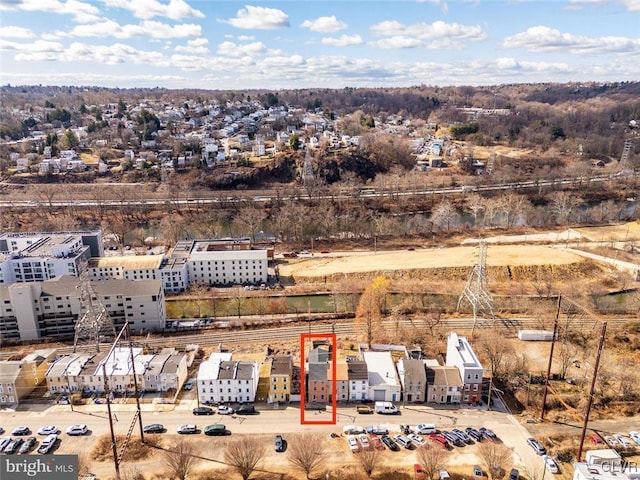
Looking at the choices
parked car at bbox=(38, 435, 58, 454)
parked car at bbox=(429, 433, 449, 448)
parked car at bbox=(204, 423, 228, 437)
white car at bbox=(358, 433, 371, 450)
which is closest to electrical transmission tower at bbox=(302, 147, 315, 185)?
parked car at bbox=(204, 423, 228, 437)

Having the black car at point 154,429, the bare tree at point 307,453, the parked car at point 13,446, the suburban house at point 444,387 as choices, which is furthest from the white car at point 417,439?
the parked car at point 13,446

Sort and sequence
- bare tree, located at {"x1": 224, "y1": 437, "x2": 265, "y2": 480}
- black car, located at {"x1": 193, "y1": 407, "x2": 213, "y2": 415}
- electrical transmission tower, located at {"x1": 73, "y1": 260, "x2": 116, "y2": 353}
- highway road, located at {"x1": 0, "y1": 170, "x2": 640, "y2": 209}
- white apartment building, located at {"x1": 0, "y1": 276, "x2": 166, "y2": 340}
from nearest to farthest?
bare tree, located at {"x1": 224, "y1": 437, "x2": 265, "y2": 480} < black car, located at {"x1": 193, "y1": 407, "x2": 213, "y2": 415} < electrical transmission tower, located at {"x1": 73, "y1": 260, "x2": 116, "y2": 353} < white apartment building, located at {"x1": 0, "y1": 276, "x2": 166, "y2": 340} < highway road, located at {"x1": 0, "y1": 170, "x2": 640, "y2": 209}

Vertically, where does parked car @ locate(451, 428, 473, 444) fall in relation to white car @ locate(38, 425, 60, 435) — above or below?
below

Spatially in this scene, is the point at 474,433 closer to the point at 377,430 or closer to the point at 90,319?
the point at 377,430

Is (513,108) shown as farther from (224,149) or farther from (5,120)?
(5,120)

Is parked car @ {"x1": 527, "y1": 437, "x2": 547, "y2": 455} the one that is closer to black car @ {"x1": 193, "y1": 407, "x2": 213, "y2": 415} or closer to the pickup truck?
the pickup truck

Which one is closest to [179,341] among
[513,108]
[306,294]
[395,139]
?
[306,294]

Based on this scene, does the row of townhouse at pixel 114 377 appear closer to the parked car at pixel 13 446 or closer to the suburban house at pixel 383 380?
the parked car at pixel 13 446
